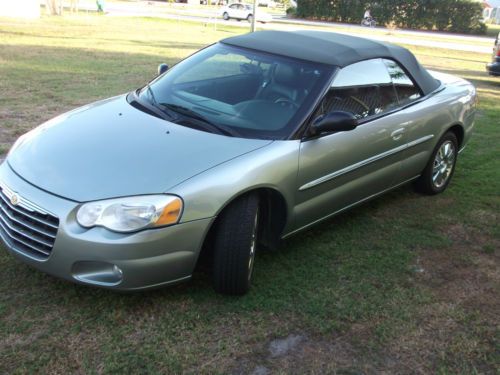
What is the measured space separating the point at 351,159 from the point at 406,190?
1697mm

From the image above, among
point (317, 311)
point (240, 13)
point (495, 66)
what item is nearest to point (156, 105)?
point (317, 311)

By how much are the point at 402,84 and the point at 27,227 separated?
127 inches

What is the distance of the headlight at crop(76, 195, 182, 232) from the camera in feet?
9.16

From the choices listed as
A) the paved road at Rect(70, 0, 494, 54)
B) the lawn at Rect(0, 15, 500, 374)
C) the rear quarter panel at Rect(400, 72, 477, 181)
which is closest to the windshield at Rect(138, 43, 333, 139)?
the lawn at Rect(0, 15, 500, 374)

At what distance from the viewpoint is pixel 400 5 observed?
3991 cm

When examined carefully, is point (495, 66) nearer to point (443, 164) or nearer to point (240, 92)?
point (443, 164)

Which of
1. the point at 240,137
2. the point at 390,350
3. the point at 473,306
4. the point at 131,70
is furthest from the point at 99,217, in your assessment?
the point at 131,70

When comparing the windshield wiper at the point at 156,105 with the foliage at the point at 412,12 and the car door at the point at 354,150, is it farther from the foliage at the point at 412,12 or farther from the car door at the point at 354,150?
the foliage at the point at 412,12

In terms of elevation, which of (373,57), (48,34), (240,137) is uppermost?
(373,57)

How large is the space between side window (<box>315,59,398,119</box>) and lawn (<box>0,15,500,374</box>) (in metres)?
0.99

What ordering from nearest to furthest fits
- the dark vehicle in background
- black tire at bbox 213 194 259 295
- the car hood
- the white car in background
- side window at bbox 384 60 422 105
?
the car hood → black tire at bbox 213 194 259 295 → side window at bbox 384 60 422 105 → the dark vehicle in background → the white car in background

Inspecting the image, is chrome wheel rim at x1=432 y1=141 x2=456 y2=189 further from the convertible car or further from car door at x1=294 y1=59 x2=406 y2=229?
car door at x1=294 y1=59 x2=406 y2=229

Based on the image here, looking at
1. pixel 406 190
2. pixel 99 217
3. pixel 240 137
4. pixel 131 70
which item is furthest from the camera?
pixel 131 70

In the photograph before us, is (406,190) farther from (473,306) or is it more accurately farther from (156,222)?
(156,222)
